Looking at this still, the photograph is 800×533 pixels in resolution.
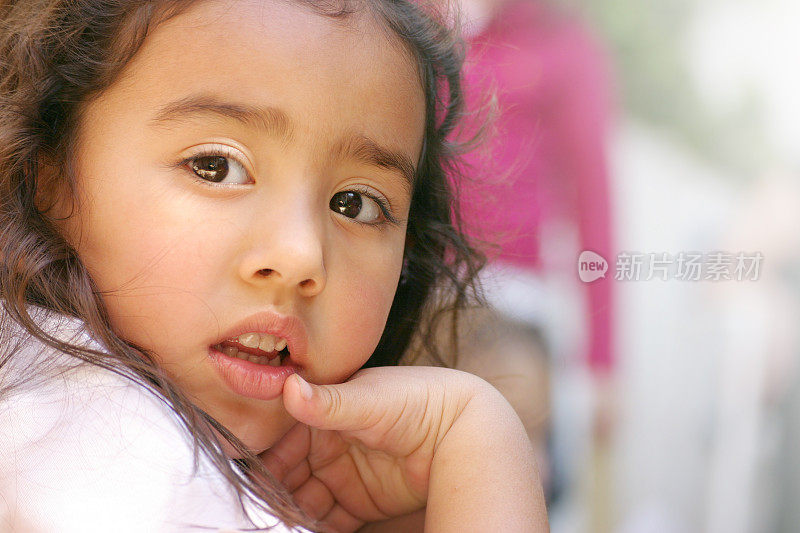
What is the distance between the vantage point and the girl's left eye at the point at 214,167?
763 mm

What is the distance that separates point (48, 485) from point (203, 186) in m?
0.29

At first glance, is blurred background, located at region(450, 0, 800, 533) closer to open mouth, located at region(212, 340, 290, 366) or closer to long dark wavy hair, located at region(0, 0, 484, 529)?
long dark wavy hair, located at region(0, 0, 484, 529)

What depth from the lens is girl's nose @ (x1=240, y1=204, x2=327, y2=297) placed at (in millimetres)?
717

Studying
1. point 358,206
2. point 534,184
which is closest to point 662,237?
point 534,184

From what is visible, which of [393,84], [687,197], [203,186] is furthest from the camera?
[687,197]

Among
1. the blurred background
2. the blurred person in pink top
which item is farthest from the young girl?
the blurred background

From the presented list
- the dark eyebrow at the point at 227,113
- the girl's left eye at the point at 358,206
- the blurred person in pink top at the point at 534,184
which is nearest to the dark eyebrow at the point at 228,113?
the dark eyebrow at the point at 227,113

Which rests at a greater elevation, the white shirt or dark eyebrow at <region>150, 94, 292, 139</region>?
dark eyebrow at <region>150, 94, 292, 139</region>

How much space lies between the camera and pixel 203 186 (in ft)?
2.44

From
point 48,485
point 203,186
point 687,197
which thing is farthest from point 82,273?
point 687,197

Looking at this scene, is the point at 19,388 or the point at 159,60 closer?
the point at 19,388

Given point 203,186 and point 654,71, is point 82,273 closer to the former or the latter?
point 203,186

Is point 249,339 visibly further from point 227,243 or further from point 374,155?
point 374,155

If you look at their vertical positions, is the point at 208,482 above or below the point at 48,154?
below
